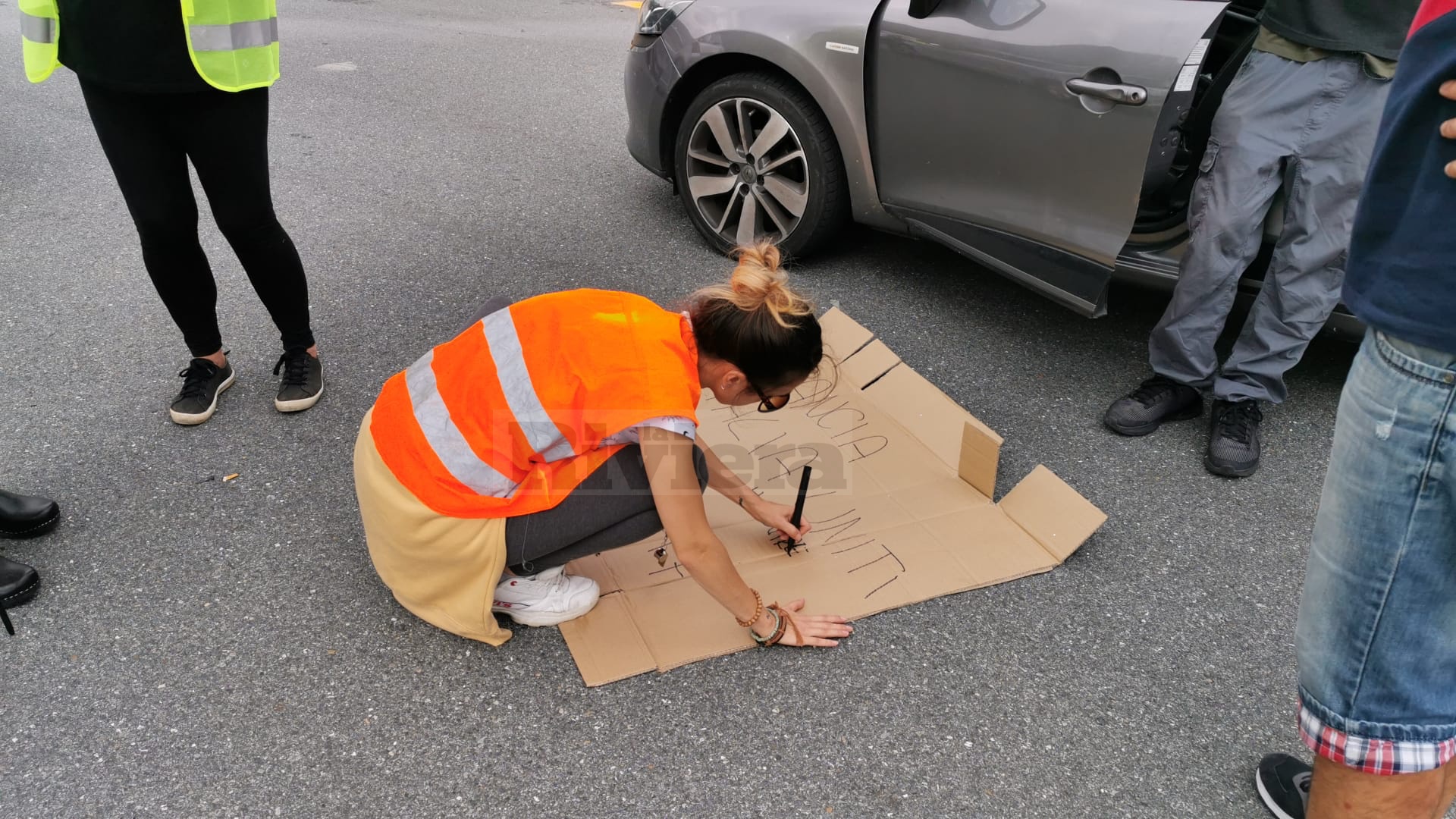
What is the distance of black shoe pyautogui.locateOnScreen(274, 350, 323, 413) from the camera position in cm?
276

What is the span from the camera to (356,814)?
5.48 feet

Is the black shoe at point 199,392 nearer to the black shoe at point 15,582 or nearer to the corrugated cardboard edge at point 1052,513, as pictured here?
the black shoe at point 15,582

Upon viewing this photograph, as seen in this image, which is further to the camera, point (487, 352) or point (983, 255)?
point (983, 255)

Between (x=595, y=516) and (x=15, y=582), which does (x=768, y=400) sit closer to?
(x=595, y=516)

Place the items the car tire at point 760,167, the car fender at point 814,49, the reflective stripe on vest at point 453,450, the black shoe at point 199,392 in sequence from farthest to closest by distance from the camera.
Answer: the car tire at point 760,167 < the car fender at point 814,49 < the black shoe at point 199,392 < the reflective stripe on vest at point 453,450

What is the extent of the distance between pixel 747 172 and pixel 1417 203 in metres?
2.69

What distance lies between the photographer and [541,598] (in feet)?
6.71

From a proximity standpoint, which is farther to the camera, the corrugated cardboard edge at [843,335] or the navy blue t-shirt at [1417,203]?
→ the corrugated cardboard edge at [843,335]

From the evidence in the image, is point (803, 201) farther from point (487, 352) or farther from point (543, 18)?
point (543, 18)

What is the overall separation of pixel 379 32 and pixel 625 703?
271 inches

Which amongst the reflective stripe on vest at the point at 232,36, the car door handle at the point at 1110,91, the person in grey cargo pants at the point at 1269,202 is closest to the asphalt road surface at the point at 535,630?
the person in grey cargo pants at the point at 1269,202

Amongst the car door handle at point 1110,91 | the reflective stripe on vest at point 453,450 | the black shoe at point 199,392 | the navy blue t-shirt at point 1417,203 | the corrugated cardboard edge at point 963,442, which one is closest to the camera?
the navy blue t-shirt at point 1417,203

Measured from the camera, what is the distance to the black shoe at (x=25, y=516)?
87.1 inches

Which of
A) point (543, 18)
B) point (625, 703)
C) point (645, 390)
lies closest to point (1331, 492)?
point (645, 390)
